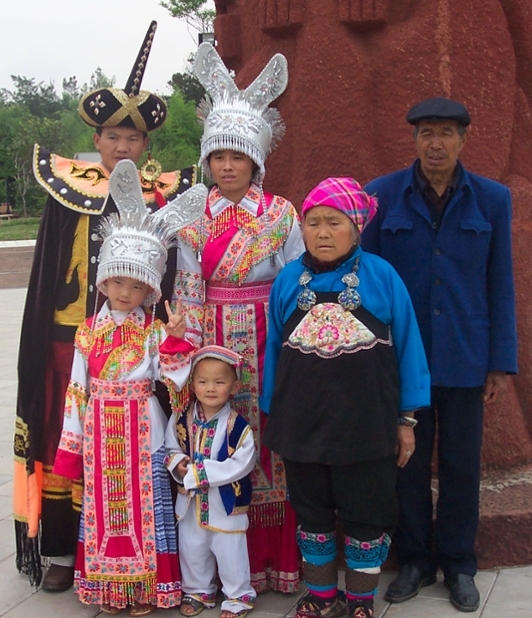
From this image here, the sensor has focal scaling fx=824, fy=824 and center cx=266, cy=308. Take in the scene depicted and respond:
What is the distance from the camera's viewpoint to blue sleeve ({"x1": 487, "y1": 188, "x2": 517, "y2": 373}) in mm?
2791

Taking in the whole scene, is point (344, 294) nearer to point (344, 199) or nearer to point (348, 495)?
point (344, 199)

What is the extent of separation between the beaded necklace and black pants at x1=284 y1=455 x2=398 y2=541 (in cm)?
50

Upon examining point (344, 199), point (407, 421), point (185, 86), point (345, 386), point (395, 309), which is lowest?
point (407, 421)

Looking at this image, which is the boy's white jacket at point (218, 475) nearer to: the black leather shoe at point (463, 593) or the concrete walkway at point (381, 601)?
the concrete walkway at point (381, 601)

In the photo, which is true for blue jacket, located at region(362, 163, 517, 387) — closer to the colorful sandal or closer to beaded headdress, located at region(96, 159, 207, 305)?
beaded headdress, located at region(96, 159, 207, 305)

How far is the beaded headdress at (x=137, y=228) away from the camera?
2.86m

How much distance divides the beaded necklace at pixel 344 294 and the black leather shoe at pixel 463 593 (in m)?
1.11

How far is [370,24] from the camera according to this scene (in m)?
3.44

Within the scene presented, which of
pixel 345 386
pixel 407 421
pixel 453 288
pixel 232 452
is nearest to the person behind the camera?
pixel 345 386

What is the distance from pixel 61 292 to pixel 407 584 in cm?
171

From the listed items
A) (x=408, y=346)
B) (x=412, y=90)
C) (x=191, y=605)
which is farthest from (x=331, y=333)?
(x=412, y=90)

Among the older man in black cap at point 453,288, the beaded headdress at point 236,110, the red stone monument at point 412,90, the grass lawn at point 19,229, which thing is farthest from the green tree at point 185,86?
the older man in black cap at point 453,288

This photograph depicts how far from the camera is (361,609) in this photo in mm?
2715

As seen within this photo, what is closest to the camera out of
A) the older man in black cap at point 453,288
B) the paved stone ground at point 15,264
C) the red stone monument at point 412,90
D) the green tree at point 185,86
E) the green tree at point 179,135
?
the older man in black cap at point 453,288
